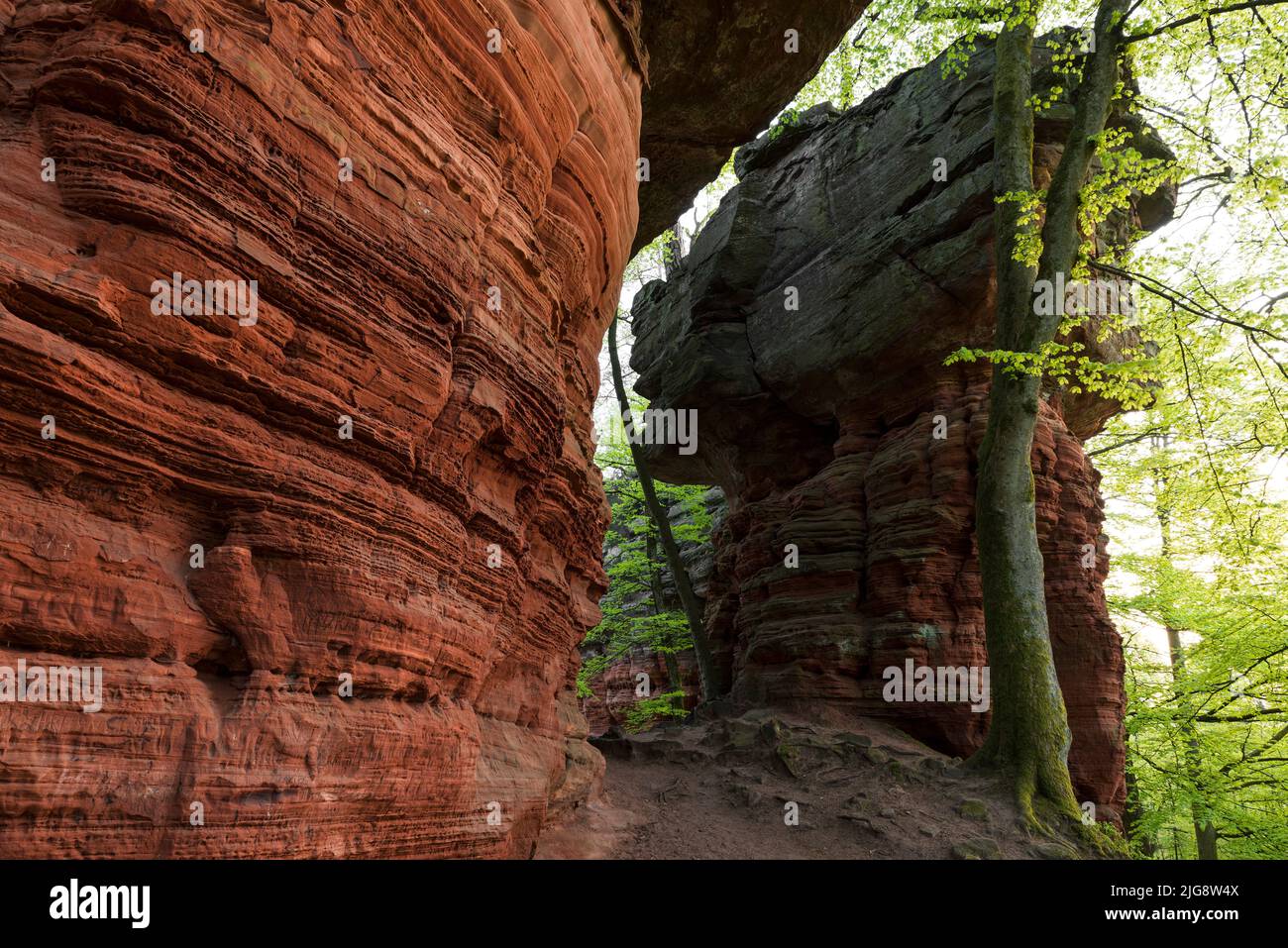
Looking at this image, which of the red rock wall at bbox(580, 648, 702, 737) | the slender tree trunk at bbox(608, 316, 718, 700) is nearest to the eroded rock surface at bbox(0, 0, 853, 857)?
the slender tree trunk at bbox(608, 316, 718, 700)

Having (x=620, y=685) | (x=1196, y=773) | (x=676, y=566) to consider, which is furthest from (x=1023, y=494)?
(x=620, y=685)

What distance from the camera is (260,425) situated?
165 inches

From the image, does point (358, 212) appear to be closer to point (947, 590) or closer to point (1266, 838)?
point (947, 590)

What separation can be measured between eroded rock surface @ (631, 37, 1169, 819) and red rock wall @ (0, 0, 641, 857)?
9999 mm

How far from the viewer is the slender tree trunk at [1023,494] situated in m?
9.68

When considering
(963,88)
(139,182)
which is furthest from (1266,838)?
(139,182)

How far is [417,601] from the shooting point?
4941 millimetres

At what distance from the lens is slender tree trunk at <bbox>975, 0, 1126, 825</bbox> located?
9.68 m

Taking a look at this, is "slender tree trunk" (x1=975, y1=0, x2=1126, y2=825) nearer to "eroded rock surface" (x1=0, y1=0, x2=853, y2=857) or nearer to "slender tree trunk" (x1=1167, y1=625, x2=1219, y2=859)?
"eroded rock surface" (x1=0, y1=0, x2=853, y2=857)

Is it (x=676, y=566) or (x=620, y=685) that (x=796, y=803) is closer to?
(x=676, y=566)

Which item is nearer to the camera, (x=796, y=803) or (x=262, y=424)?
(x=262, y=424)

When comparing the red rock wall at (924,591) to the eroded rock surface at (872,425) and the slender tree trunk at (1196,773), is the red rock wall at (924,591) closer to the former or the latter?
the eroded rock surface at (872,425)

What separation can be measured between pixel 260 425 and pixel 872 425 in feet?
48.0

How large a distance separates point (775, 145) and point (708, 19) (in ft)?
32.6
